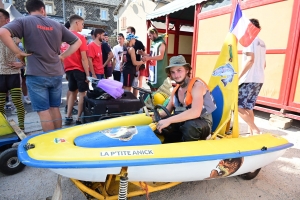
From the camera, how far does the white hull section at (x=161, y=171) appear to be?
148cm

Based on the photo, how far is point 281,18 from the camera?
13.4 feet

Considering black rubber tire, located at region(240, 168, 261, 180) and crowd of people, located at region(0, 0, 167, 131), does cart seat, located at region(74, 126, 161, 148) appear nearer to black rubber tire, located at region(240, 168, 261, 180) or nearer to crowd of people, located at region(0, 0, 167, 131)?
crowd of people, located at region(0, 0, 167, 131)

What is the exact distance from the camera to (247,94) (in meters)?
3.12

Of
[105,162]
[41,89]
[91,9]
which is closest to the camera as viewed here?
[105,162]

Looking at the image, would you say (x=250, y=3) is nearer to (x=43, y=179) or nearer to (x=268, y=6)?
(x=268, y=6)

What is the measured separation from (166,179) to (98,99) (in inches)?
72.9

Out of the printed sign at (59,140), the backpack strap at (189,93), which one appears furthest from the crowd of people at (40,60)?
the backpack strap at (189,93)

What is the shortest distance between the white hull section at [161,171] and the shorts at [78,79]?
2415 millimetres

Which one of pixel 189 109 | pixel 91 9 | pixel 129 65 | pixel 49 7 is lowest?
pixel 189 109

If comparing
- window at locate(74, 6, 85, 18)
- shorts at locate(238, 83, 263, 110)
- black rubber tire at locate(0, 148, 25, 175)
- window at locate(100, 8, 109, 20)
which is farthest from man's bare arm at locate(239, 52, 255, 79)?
window at locate(100, 8, 109, 20)

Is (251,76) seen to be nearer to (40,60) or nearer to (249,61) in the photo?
(249,61)

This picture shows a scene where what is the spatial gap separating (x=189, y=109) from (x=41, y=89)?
175 centimetres

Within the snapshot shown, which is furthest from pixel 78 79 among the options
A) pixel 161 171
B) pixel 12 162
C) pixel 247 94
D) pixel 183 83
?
pixel 247 94

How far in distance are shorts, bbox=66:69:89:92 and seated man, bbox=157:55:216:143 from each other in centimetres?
200
